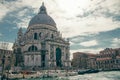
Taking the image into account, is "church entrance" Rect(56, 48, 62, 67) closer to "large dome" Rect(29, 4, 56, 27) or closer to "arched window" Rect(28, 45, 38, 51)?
"arched window" Rect(28, 45, 38, 51)

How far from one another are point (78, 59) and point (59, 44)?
3189 centimetres

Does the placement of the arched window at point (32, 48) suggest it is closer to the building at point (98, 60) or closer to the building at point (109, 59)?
the building at point (98, 60)

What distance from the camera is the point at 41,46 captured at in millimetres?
51094

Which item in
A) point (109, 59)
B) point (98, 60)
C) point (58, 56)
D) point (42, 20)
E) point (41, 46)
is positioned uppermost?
point (42, 20)

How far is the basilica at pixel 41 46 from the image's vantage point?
163 ft

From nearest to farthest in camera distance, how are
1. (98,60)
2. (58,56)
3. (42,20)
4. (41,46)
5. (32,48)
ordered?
(41,46)
(32,48)
(58,56)
(42,20)
(98,60)

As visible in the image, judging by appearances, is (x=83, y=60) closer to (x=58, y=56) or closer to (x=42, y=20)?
(x=58, y=56)

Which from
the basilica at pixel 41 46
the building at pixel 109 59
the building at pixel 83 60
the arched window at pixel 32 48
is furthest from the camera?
the building at pixel 83 60

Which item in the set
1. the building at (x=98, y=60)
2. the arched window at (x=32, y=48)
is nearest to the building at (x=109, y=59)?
the building at (x=98, y=60)

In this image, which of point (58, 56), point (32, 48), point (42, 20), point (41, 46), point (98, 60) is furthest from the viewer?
point (98, 60)

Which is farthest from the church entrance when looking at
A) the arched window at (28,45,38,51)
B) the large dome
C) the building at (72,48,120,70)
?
the building at (72,48,120,70)

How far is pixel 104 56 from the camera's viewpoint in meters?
87.1

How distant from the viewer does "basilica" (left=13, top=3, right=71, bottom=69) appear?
49.8m

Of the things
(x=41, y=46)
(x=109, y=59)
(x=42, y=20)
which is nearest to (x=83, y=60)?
(x=109, y=59)
